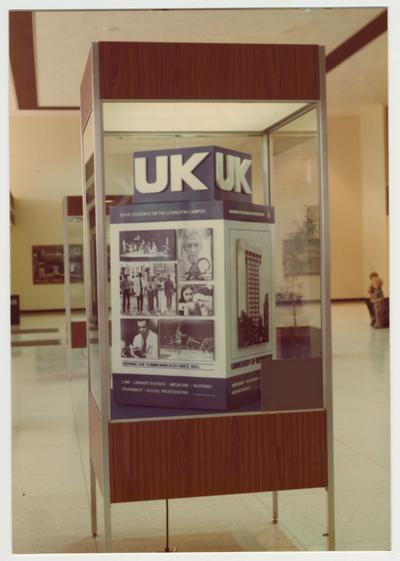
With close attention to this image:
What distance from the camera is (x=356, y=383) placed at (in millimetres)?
9172

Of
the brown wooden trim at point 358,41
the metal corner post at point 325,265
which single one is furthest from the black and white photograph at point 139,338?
the brown wooden trim at point 358,41

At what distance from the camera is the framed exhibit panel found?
3.18m

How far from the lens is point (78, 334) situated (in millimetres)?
10445

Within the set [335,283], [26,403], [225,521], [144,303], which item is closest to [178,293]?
[144,303]

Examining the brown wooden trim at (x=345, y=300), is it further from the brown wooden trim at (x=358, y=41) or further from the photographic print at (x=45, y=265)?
the brown wooden trim at (x=358, y=41)

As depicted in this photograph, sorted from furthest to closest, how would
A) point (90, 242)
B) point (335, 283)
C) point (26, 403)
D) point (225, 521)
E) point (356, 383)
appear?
point (335, 283), point (356, 383), point (26, 403), point (225, 521), point (90, 242)

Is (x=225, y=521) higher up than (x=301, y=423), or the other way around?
(x=301, y=423)

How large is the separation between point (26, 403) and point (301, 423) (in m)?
5.79

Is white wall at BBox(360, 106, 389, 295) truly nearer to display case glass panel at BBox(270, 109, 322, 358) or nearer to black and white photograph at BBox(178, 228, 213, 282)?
display case glass panel at BBox(270, 109, 322, 358)

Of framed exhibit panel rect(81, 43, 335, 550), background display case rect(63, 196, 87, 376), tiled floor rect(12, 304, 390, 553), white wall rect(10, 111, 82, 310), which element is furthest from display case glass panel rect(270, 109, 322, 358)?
white wall rect(10, 111, 82, 310)

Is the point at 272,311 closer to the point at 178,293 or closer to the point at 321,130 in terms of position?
the point at 178,293

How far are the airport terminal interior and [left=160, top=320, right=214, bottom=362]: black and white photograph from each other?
0.39m

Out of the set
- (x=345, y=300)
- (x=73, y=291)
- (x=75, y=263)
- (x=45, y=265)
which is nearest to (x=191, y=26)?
(x=75, y=263)

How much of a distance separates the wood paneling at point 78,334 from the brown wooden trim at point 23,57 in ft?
15.6
